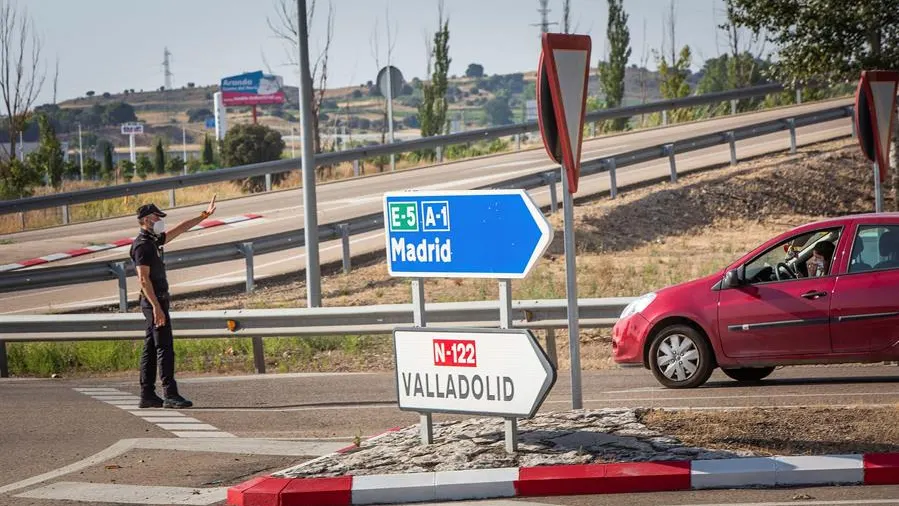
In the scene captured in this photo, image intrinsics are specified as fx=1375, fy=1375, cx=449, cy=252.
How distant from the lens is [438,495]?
8422mm

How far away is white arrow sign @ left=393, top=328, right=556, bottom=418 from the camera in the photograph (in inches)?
355

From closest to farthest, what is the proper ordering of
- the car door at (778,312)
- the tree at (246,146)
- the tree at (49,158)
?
the car door at (778,312)
the tree at (49,158)
the tree at (246,146)

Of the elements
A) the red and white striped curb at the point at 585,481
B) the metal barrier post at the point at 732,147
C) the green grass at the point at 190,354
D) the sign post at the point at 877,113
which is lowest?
the green grass at the point at 190,354

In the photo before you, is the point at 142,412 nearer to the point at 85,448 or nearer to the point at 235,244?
the point at 85,448

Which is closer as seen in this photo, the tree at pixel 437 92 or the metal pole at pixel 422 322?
the metal pole at pixel 422 322

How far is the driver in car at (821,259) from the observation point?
39.3 feet

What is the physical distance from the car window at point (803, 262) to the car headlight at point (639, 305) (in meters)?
0.91

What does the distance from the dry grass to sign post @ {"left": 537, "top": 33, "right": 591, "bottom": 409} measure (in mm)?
1039

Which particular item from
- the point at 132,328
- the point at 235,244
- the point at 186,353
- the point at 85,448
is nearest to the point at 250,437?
the point at 85,448

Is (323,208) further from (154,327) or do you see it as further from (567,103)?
(567,103)

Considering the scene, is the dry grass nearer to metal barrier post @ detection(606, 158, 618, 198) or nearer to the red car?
the red car

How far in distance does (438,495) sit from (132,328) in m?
8.33

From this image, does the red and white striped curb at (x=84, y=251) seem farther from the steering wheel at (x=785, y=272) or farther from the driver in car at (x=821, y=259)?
the driver in car at (x=821, y=259)

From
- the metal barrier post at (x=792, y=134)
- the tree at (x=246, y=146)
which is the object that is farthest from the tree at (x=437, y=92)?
the metal barrier post at (x=792, y=134)
